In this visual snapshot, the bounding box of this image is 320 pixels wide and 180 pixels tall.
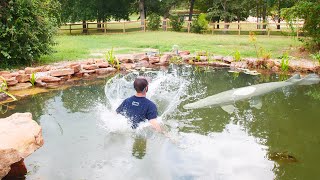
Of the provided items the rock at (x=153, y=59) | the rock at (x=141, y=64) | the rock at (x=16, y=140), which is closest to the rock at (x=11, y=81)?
the rock at (x=141, y=64)

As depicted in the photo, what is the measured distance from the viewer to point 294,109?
299 inches

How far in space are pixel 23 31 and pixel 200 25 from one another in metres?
17.7

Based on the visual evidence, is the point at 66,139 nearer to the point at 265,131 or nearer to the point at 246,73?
the point at 265,131

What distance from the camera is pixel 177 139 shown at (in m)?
5.88

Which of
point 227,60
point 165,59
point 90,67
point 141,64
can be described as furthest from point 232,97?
point 165,59

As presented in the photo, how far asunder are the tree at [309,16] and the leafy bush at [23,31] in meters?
8.74

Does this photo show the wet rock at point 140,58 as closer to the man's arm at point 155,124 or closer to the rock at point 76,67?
the rock at point 76,67

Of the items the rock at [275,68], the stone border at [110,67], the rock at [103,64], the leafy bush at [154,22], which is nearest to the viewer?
the stone border at [110,67]

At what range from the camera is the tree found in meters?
13.4

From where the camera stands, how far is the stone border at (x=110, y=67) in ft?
31.1

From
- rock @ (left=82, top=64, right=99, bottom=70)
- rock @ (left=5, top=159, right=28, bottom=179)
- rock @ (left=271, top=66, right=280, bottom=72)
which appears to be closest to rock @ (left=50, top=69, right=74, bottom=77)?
rock @ (left=82, top=64, right=99, bottom=70)

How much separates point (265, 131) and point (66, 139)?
3326 millimetres

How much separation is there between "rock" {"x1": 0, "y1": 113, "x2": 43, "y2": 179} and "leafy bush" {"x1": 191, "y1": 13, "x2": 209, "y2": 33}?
75.6ft

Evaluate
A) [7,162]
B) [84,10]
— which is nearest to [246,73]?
[7,162]
